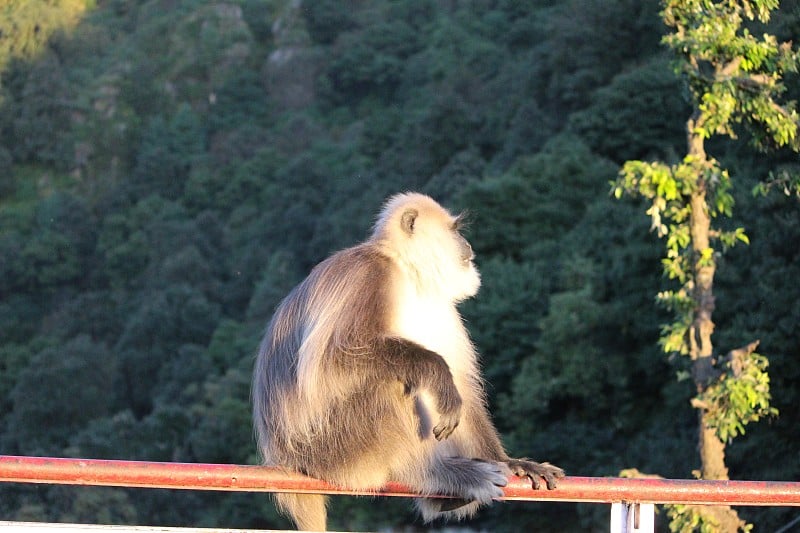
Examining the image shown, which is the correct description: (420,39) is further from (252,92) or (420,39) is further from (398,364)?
(398,364)

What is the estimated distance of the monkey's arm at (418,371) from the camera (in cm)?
395

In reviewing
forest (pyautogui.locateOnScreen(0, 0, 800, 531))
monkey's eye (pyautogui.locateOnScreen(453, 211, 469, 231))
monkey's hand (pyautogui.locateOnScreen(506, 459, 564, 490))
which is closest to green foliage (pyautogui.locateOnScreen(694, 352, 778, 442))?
forest (pyautogui.locateOnScreen(0, 0, 800, 531))

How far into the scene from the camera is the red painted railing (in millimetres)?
2984

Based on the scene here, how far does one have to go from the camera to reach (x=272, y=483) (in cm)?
322

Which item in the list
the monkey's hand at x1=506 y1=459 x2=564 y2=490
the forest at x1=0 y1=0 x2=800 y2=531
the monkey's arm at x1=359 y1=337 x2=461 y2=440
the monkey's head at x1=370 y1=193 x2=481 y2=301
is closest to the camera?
the monkey's hand at x1=506 y1=459 x2=564 y2=490

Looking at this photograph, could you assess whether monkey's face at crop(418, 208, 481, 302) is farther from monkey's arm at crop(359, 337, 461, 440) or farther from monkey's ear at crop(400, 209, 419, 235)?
monkey's arm at crop(359, 337, 461, 440)

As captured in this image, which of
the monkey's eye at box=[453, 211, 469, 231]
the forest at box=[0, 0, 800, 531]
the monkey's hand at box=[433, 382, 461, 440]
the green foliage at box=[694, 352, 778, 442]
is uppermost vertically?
the monkey's eye at box=[453, 211, 469, 231]

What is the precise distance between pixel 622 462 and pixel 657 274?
322 cm

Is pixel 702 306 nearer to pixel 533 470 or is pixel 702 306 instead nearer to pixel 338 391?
pixel 533 470

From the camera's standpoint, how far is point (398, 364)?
396cm

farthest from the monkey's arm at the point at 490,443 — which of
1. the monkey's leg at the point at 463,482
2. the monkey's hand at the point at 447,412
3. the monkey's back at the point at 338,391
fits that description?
the monkey's back at the point at 338,391

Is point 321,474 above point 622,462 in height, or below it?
above

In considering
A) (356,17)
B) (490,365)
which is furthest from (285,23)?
(490,365)

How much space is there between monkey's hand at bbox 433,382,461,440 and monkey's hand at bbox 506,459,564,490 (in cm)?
28
